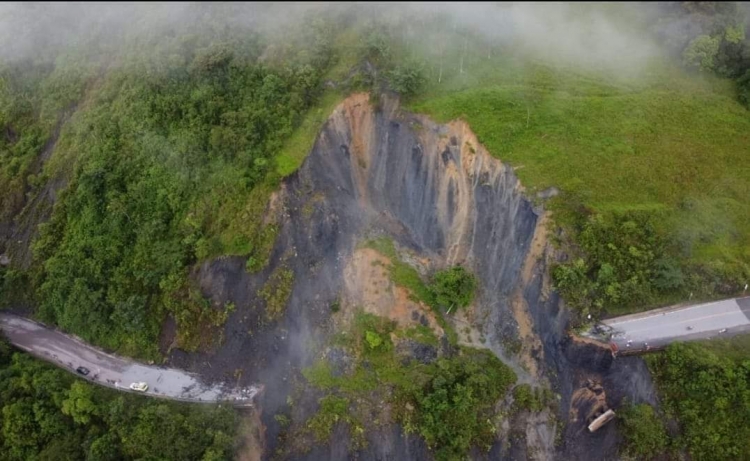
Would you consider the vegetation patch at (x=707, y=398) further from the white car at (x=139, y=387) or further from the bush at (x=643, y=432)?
the white car at (x=139, y=387)

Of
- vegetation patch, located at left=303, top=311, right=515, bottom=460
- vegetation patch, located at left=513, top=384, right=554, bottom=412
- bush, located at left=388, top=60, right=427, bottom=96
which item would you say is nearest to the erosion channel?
vegetation patch, located at left=513, top=384, right=554, bottom=412

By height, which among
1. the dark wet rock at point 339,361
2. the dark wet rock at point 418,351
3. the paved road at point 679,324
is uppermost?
the paved road at point 679,324

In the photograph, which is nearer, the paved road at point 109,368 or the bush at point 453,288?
the paved road at point 109,368

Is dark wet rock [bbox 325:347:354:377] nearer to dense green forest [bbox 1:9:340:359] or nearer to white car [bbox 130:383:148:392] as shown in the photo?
dense green forest [bbox 1:9:340:359]

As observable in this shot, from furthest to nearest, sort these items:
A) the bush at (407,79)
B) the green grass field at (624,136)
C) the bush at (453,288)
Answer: the bush at (407,79), the bush at (453,288), the green grass field at (624,136)

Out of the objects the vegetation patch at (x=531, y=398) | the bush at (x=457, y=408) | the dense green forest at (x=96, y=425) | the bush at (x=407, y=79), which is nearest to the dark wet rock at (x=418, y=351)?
the bush at (x=457, y=408)

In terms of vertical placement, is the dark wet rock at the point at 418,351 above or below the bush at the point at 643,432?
above

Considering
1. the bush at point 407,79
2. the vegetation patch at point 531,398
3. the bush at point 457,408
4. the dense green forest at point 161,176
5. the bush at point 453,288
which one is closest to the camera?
the bush at point 457,408
